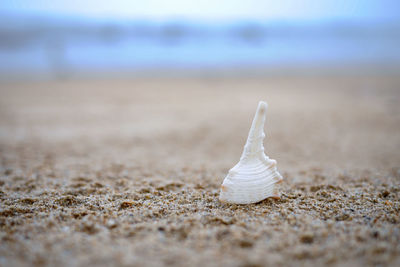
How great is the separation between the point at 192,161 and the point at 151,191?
1.31 metres

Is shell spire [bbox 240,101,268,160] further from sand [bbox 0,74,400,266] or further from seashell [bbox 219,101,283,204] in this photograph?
sand [bbox 0,74,400,266]

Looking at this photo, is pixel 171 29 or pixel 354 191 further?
pixel 171 29

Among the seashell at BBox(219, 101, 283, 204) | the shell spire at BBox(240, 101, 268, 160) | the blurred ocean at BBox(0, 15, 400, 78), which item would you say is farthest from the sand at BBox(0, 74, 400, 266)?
the blurred ocean at BBox(0, 15, 400, 78)

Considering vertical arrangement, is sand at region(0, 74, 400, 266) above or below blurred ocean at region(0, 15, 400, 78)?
below

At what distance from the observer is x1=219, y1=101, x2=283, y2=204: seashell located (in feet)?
6.18

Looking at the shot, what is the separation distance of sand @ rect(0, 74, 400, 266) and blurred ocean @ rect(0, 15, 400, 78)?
17755 millimetres

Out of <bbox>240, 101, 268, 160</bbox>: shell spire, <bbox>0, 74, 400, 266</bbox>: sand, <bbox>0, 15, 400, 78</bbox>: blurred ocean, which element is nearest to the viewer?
<bbox>0, 74, 400, 266</bbox>: sand

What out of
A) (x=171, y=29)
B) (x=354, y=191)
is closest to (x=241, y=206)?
(x=354, y=191)

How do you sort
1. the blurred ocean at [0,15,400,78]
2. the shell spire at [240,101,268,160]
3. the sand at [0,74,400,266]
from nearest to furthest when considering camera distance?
the sand at [0,74,400,266], the shell spire at [240,101,268,160], the blurred ocean at [0,15,400,78]

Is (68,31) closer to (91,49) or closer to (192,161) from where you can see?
(91,49)

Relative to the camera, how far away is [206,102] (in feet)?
27.7

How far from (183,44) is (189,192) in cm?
2854

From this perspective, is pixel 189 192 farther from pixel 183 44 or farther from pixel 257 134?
pixel 183 44

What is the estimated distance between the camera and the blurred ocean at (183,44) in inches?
890
